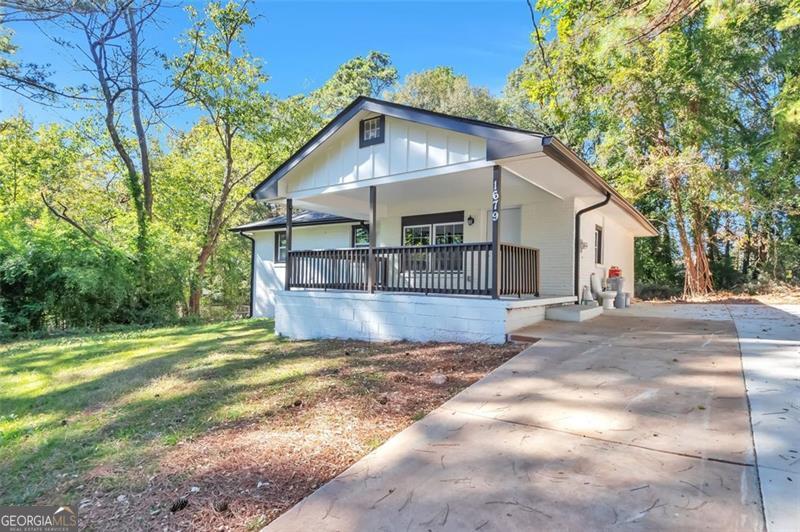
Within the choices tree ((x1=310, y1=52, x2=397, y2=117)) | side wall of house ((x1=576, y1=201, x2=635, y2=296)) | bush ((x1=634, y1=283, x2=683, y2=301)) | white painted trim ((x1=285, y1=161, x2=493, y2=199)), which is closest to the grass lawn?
white painted trim ((x1=285, y1=161, x2=493, y2=199))

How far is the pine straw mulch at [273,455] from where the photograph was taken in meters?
2.29

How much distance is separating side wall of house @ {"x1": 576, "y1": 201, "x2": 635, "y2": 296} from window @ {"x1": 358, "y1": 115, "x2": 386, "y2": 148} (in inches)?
180

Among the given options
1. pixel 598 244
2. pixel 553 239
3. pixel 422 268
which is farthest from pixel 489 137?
pixel 598 244

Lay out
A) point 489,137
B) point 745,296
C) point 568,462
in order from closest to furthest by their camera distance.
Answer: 1. point 568,462
2. point 489,137
3. point 745,296

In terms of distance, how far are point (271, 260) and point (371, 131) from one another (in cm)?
836

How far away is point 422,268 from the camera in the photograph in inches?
302

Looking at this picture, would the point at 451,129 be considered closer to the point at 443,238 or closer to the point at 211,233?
the point at 443,238

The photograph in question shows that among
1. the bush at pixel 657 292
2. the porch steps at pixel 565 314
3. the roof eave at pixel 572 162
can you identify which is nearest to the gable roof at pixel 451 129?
the roof eave at pixel 572 162

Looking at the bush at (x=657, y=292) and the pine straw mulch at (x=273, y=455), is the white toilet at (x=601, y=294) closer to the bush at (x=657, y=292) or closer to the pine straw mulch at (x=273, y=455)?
the pine straw mulch at (x=273, y=455)

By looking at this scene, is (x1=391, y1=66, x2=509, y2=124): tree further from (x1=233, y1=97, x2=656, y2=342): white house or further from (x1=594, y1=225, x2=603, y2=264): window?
(x1=233, y1=97, x2=656, y2=342): white house

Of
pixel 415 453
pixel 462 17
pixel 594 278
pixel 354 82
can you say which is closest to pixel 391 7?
pixel 462 17

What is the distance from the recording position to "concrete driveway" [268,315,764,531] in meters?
2.04

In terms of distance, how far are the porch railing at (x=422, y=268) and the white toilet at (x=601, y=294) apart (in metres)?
3.02

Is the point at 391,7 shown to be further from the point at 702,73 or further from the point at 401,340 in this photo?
the point at 702,73
